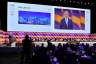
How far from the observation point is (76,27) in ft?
81.5

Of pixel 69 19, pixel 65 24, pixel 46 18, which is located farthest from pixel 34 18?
pixel 69 19

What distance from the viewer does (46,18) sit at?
75.8 feet

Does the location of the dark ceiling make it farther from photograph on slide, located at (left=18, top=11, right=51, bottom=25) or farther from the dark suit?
the dark suit

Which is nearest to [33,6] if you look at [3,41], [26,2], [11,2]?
[26,2]

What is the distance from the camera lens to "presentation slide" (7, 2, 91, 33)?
21.3m

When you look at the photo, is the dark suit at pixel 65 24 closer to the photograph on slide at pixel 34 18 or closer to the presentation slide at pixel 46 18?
the presentation slide at pixel 46 18

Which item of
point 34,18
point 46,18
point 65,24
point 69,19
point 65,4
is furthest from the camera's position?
point 65,4

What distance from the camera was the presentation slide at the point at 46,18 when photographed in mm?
21312

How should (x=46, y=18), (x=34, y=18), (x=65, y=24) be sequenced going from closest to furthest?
(x=34, y=18)
(x=46, y=18)
(x=65, y=24)

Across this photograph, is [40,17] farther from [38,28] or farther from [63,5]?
[63,5]

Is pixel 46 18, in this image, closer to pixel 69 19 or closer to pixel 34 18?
pixel 34 18

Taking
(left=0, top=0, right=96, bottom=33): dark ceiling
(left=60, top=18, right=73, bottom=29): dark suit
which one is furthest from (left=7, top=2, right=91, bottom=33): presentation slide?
(left=0, top=0, right=96, bottom=33): dark ceiling

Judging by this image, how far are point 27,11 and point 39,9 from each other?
1262mm

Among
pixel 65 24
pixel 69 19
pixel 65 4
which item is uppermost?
pixel 65 4
